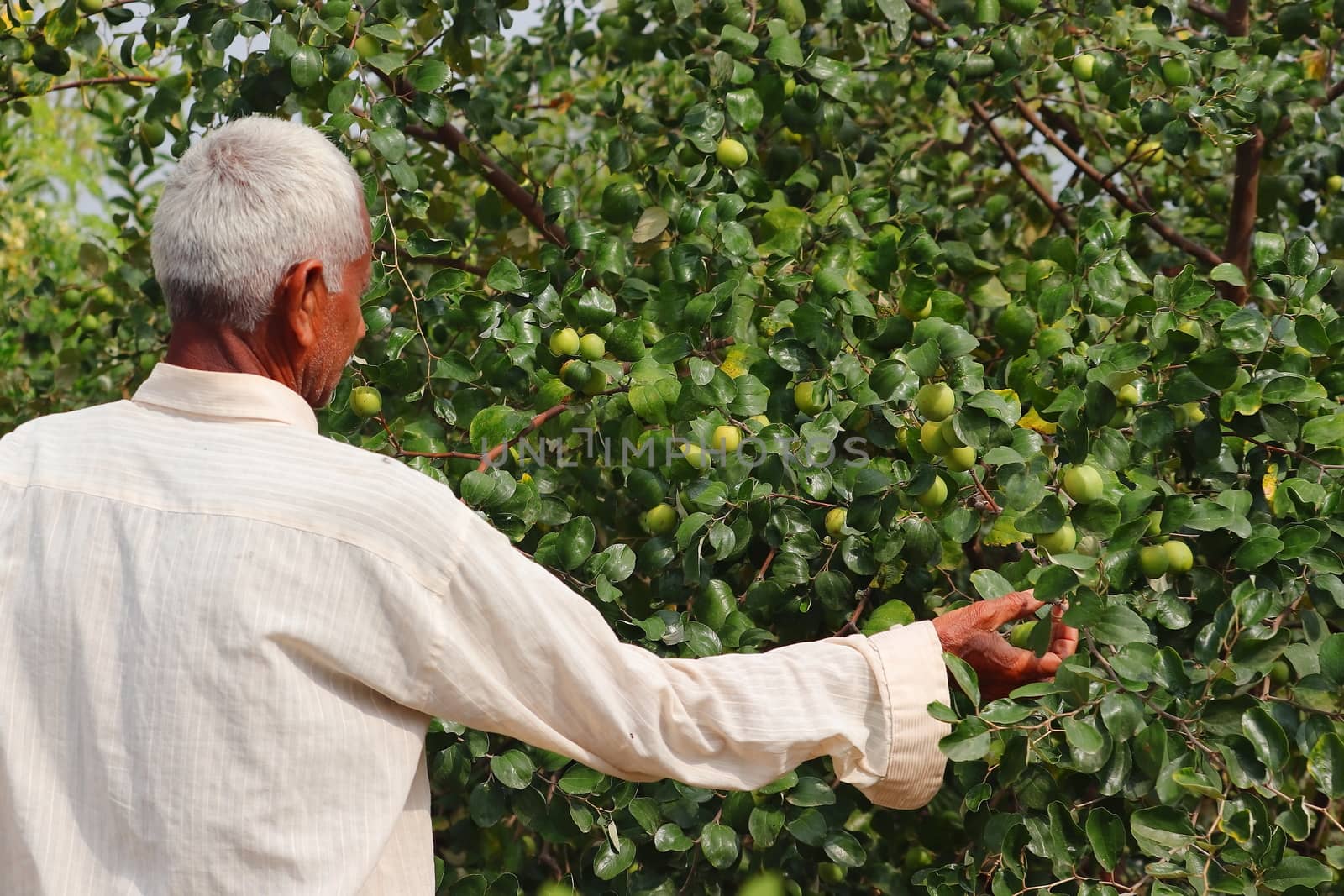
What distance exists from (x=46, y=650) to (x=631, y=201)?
1179 millimetres

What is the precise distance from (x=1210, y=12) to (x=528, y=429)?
1442mm

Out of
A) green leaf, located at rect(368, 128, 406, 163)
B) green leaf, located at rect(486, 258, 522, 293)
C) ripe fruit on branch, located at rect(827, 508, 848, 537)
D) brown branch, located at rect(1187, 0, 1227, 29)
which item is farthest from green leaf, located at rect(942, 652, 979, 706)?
brown branch, located at rect(1187, 0, 1227, 29)

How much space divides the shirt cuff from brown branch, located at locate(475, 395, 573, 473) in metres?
0.62

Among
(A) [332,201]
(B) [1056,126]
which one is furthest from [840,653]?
(B) [1056,126]

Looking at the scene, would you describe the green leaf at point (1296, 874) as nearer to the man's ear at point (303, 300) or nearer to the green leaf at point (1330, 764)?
the green leaf at point (1330, 764)

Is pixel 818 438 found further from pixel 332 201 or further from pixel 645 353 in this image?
pixel 332 201

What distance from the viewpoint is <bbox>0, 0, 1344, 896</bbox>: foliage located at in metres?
1.39

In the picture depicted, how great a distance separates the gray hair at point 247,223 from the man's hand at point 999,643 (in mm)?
666

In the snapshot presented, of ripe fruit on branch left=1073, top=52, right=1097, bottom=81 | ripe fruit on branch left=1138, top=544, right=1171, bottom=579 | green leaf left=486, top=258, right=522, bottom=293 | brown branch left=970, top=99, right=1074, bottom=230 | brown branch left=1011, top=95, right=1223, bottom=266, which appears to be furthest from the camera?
brown branch left=970, top=99, right=1074, bottom=230

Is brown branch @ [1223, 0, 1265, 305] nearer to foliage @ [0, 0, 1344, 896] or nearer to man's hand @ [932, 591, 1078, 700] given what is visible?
foliage @ [0, 0, 1344, 896]

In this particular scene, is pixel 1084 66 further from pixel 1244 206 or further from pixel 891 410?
pixel 891 410

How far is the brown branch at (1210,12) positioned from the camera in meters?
2.38

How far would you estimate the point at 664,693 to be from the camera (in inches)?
47.9

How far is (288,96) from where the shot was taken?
225 cm
